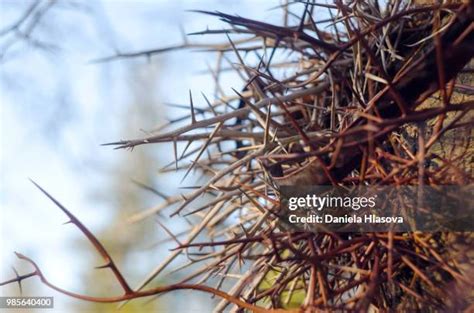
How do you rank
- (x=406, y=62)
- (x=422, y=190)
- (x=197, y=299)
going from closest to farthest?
(x=422, y=190) < (x=406, y=62) < (x=197, y=299)

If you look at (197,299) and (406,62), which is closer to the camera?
(406,62)

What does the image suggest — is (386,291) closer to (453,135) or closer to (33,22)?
(453,135)

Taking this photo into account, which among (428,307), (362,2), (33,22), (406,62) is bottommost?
(428,307)

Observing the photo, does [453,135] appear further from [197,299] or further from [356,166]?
[197,299]

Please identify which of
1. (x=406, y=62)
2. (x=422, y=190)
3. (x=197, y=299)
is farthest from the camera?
(x=197, y=299)

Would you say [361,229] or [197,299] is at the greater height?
[197,299]

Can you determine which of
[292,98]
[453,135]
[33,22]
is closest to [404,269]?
[453,135]

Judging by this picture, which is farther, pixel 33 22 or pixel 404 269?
pixel 33 22

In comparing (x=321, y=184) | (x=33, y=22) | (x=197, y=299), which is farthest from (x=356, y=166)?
(x=33, y=22)

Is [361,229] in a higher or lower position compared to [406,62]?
lower
